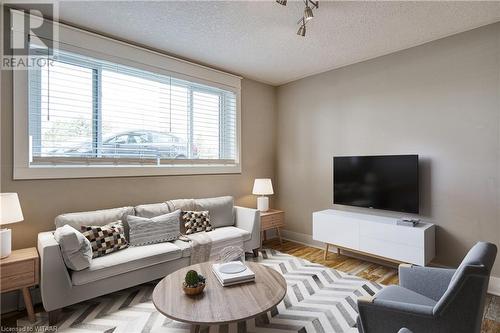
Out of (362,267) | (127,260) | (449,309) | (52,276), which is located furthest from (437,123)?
(52,276)

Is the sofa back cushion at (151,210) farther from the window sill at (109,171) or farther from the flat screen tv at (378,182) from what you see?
the flat screen tv at (378,182)

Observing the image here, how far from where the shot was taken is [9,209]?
7.03ft

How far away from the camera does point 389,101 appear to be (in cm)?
342

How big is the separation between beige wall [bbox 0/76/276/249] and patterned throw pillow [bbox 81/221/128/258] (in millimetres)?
441

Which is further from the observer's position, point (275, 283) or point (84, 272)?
point (84, 272)

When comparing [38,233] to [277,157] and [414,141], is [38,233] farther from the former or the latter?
[414,141]

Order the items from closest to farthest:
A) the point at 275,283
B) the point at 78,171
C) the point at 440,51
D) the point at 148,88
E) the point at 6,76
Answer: the point at 275,283, the point at 6,76, the point at 78,171, the point at 440,51, the point at 148,88

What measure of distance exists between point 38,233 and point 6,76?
59.4 inches

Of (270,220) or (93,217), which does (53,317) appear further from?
(270,220)

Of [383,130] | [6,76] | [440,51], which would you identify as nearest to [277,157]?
[383,130]

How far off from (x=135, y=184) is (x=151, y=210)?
0.40 m

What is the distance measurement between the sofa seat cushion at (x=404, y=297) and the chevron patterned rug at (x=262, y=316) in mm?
531
